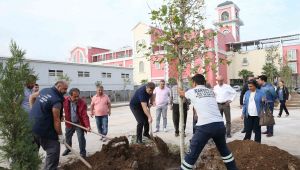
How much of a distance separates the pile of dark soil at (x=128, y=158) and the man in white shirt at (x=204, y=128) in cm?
101

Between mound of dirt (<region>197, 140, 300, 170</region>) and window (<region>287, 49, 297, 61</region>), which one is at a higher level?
window (<region>287, 49, 297, 61</region>)

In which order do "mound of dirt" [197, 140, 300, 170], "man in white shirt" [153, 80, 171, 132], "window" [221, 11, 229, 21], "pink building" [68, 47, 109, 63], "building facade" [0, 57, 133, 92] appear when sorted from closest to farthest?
"mound of dirt" [197, 140, 300, 170] < "man in white shirt" [153, 80, 171, 132] < "building facade" [0, 57, 133, 92] < "window" [221, 11, 229, 21] < "pink building" [68, 47, 109, 63]

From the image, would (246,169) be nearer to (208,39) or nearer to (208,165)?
(208,165)

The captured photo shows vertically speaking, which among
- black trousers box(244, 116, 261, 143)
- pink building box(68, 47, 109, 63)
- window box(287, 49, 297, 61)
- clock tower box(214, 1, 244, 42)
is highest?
clock tower box(214, 1, 244, 42)

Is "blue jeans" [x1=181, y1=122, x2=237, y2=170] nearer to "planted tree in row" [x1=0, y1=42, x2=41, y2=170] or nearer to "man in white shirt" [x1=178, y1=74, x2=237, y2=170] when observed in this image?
"man in white shirt" [x1=178, y1=74, x2=237, y2=170]

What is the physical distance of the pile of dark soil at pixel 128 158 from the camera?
5473mm

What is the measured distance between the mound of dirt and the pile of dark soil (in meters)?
0.72

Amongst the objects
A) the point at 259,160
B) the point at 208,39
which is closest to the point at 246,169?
the point at 259,160

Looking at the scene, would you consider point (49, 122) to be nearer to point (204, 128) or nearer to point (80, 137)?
point (80, 137)

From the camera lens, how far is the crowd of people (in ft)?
15.7

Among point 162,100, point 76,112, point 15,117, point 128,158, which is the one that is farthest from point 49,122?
point 162,100

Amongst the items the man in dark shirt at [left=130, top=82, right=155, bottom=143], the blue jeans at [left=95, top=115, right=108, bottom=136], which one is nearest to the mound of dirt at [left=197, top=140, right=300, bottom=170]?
the man in dark shirt at [left=130, top=82, right=155, bottom=143]

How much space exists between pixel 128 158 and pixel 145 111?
169 centimetres

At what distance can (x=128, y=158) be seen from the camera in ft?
19.1
